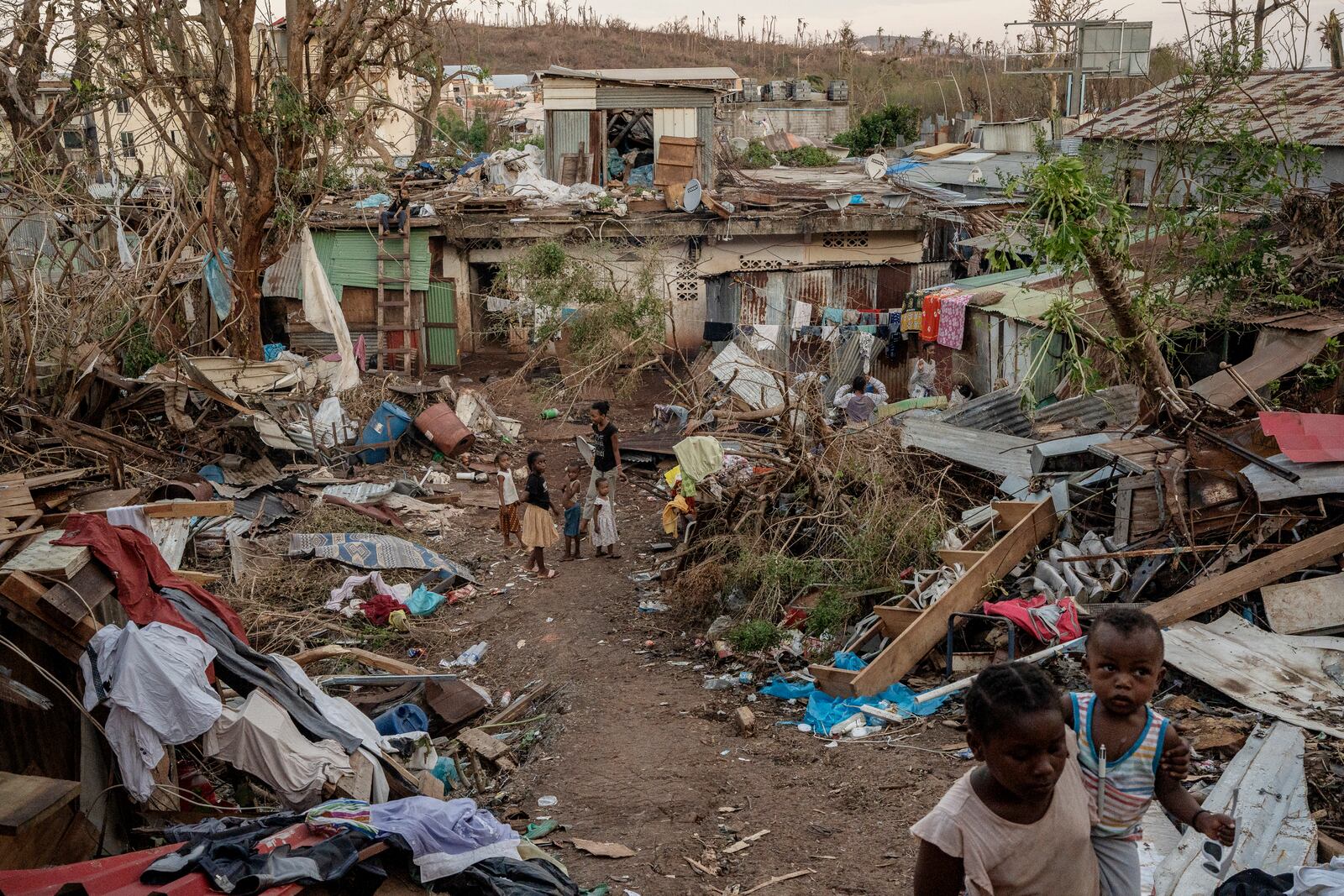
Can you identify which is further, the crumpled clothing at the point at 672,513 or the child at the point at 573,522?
the child at the point at 573,522

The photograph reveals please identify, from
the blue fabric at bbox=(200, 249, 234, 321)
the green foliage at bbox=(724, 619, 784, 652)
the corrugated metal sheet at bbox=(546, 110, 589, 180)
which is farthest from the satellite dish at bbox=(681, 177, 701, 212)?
the green foliage at bbox=(724, 619, 784, 652)

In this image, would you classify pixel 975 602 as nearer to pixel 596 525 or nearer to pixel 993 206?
pixel 596 525

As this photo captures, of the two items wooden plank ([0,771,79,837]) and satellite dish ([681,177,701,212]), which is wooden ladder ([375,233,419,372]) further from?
wooden plank ([0,771,79,837])

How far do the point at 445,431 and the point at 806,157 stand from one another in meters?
18.9

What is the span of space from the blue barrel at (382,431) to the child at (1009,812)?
12434 mm

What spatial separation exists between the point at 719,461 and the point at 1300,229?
607 centimetres

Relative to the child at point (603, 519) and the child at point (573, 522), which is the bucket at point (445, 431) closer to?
the child at point (573, 522)

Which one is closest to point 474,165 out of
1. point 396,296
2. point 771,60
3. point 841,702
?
point 396,296

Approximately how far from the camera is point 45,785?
4418mm

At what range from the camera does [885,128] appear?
3130 cm

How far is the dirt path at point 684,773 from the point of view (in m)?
5.38

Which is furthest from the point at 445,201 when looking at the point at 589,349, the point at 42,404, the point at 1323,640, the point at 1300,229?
the point at 1323,640

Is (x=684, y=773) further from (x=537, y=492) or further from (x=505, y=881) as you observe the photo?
(x=537, y=492)

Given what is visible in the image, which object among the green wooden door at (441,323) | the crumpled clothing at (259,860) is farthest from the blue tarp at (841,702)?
the green wooden door at (441,323)
